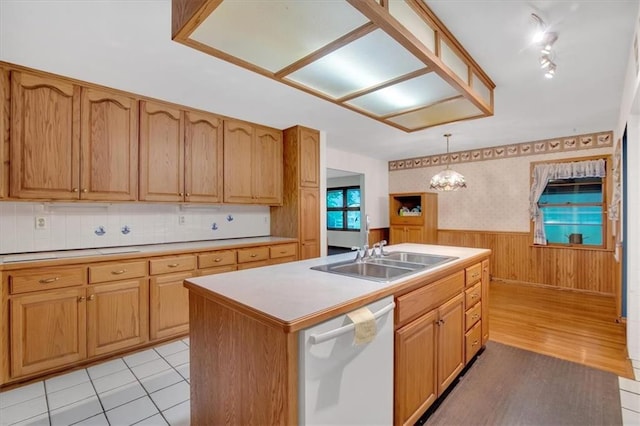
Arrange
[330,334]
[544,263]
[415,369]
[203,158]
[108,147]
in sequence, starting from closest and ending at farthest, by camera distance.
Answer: [330,334] < [415,369] < [108,147] < [203,158] < [544,263]

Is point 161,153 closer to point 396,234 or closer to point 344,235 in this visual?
point 396,234

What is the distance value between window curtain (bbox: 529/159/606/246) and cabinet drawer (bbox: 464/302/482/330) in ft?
10.6

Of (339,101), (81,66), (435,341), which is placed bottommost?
(435,341)

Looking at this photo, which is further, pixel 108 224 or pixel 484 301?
pixel 108 224

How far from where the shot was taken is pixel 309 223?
4.04 meters

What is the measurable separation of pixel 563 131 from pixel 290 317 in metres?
5.14

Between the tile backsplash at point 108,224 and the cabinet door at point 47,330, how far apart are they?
2.11 ft

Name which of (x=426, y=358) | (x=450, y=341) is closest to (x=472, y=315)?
(x=450, y=341)

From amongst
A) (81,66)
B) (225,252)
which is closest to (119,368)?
(225,252)

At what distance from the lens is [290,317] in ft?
3.36

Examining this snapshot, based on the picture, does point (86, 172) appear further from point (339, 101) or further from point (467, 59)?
point (467, 59)

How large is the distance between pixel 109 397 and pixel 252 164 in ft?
8.59

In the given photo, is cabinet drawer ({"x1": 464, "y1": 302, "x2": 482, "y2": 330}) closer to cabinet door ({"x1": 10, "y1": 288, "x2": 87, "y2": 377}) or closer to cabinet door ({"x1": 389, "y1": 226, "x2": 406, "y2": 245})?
cabinet door ({"x1": 10, "y1": 288, "x2": 87, "y2": 377})

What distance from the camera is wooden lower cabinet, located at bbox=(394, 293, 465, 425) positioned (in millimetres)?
1496
